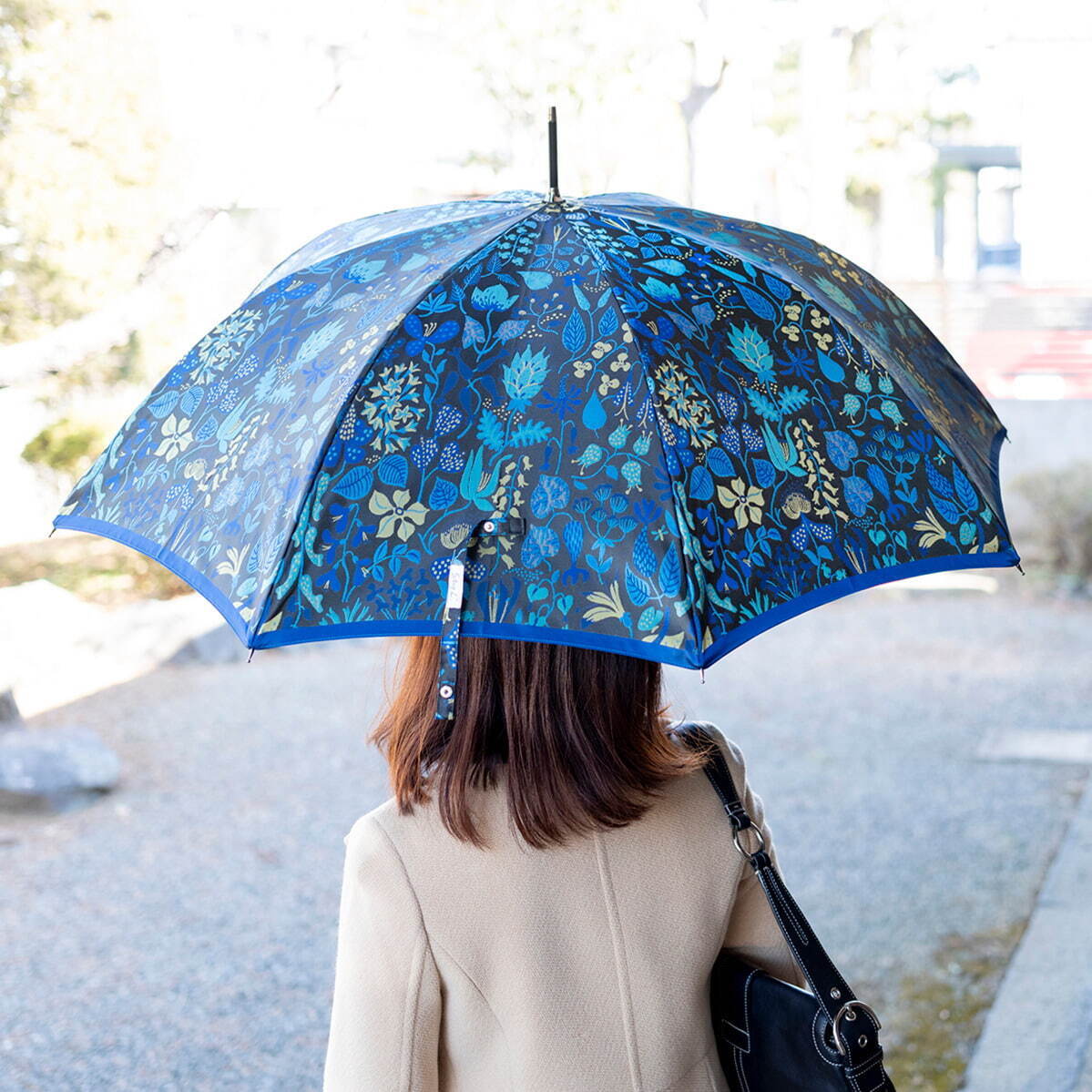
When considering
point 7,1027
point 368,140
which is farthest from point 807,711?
point 368,140

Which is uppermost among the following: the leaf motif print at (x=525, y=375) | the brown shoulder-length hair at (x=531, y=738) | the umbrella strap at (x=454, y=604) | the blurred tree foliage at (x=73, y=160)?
the blurred tree foliage at (x=73, y=160)

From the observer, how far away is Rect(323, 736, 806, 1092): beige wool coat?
1.21 meters

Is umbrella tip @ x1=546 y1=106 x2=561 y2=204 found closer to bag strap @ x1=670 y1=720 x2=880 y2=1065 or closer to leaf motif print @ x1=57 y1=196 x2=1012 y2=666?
leaf motif print @ x1=57 y1=196 x2=1012 y2=666

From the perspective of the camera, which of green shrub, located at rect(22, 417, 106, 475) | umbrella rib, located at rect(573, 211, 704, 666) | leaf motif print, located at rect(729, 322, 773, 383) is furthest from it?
green shrub, located at rect(22, 417, 106, 475)

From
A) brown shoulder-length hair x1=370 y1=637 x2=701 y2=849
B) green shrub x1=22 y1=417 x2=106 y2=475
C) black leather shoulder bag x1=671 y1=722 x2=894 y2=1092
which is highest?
brown shoulder-length hair x1=370 y1=637 x2=701 y2=849

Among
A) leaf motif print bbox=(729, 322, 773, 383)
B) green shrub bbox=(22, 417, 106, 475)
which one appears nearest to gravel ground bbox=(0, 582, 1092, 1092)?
leaf motif print bbox=(729, 322, 773, 383)

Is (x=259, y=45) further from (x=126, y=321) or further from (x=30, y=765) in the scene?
(x=30, y=765)

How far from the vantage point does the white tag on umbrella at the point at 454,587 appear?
1.12 metres

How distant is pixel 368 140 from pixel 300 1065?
374 inches

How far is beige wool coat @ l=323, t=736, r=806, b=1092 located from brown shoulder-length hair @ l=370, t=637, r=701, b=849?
0.10ft

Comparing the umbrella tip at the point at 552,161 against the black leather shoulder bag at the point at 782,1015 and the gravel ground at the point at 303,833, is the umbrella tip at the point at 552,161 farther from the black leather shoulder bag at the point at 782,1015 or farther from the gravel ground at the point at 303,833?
the gravel ground at the point at 303,833

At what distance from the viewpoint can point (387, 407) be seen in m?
1.21

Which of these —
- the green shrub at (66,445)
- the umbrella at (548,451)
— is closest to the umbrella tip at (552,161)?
the umbrella at (548,451)

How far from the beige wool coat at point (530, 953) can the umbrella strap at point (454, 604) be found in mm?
142
